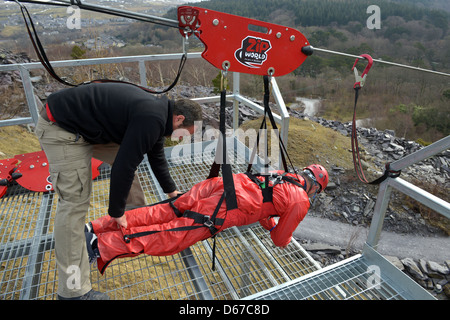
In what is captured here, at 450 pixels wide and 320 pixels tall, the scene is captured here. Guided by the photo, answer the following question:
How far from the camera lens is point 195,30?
1910mm

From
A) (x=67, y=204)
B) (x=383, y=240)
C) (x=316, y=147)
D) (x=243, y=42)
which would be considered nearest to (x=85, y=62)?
(x=67, y=204)

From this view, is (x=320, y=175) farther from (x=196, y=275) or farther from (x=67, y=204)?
(x=67, y=204)

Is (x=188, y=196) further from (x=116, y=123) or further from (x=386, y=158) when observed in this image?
(x=386, y=158)

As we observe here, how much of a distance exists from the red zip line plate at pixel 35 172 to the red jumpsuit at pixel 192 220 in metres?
1.16

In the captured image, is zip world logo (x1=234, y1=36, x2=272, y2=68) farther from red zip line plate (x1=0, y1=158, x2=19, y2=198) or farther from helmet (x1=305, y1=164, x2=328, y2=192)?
red zip line plate (x1=0, y1=158, x2=19, y2=198)

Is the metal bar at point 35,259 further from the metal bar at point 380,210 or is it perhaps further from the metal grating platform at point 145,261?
the metal bar at point 380,210

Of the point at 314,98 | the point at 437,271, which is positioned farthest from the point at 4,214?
the point at 314,98

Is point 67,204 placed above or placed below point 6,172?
above

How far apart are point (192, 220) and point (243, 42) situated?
1.39 m

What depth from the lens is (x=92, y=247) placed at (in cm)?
226

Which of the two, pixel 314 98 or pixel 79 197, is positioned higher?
pixel 79 197

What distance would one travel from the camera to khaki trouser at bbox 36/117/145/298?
1.94 meters

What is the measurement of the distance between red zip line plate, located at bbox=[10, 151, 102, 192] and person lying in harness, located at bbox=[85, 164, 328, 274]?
1.15 meters
